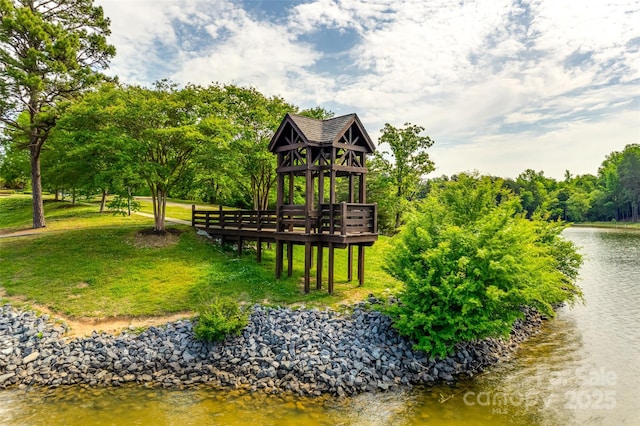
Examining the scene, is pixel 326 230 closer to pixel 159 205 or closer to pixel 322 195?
pixel 322 195

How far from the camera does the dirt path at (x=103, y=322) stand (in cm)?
1199

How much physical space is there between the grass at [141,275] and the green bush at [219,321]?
5.31 feet

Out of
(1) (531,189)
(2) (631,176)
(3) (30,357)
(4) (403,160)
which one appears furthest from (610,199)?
(3) (30,357)

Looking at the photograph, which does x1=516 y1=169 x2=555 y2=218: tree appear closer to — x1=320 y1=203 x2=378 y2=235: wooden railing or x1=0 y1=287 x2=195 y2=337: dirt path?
x1=320 y1=203 x2=378 y2=235: wooden railing

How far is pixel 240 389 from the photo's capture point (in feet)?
31.9

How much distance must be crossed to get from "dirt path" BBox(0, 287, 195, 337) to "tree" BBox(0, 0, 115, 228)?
12182 millimetres

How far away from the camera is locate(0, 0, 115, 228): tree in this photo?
1895cm

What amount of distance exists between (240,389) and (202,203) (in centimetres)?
3998

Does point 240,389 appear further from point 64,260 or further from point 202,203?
point 202,203

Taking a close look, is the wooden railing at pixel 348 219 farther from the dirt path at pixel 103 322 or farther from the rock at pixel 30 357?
the rock at pixel 30 357

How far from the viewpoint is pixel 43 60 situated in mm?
19406

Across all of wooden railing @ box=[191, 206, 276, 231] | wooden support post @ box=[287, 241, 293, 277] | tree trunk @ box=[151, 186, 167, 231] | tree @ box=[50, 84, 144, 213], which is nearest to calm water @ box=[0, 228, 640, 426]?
wooden support post @ box=[287, 241, 293, 277]

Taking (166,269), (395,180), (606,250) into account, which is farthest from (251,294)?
(606,250)

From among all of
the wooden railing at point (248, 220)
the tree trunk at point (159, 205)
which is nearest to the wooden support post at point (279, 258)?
the wooden railing at point (248, 220)
